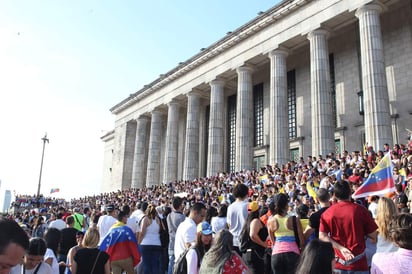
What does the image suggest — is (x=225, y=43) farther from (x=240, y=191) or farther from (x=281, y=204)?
(x=281, y=204)

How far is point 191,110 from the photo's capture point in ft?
117

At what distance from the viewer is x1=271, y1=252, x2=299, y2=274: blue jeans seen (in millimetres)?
5359

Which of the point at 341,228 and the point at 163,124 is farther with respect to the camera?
the point at 163,124

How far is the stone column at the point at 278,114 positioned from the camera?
25.7m

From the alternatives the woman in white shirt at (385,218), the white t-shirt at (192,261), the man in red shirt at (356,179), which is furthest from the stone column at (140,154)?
the woman in white shirt at (385,218)

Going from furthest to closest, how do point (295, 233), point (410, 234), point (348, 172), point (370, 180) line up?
point (348, 172) < point (370, 180) < point (295, 233) < point (410, 234)

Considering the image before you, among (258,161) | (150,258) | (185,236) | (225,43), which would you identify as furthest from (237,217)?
(258,161)

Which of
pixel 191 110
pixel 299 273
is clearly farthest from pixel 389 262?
pixel 191 110

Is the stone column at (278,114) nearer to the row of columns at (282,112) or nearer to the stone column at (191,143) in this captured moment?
the row of columns at (282,112)

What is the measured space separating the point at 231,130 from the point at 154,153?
897 cm

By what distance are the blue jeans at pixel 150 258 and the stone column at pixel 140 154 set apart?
34652 mm

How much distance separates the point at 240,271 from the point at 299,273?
1001mm

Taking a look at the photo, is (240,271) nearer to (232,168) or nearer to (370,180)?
(370,180)

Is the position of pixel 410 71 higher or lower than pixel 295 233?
higher
